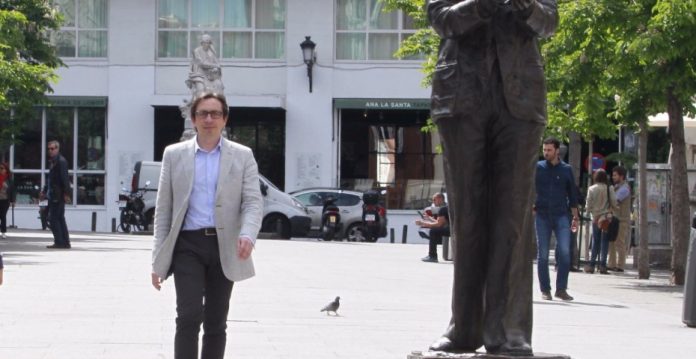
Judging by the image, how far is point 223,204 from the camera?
793cm

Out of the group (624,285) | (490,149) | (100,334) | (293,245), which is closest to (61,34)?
(293,245)

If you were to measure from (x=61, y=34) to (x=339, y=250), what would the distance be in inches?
809

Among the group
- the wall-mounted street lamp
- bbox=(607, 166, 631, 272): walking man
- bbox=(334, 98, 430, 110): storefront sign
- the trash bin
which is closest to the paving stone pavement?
the trash bin

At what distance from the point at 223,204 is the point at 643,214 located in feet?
55.0

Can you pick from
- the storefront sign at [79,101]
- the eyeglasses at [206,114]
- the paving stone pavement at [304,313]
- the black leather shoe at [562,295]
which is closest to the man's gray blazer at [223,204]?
the eyeglasses at [206,114]

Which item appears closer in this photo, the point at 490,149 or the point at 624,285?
the point at 490,149

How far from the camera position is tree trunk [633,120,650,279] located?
23172mm

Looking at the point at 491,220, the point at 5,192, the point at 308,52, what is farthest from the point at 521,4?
the point at 308,52

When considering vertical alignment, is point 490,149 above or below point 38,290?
above

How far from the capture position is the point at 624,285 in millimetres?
21406

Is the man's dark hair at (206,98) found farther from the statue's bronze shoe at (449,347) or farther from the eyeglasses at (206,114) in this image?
the statue's bronze shoe at (449,347)

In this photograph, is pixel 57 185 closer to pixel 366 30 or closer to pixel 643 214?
pixel 643 214

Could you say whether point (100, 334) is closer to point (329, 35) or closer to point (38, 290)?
point (38, 290)

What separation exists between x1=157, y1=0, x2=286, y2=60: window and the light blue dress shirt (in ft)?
130
